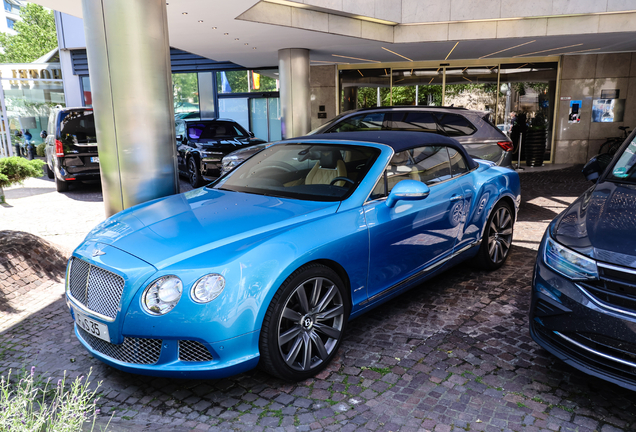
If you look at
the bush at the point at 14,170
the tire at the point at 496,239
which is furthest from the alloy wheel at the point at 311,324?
the bush at the point at 14,170

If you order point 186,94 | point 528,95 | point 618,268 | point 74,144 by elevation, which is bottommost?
point 618,268

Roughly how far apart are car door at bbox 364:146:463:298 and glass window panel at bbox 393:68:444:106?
13935 mm

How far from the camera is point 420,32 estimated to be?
12430mm

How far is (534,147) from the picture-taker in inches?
632

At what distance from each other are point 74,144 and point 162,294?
9.42 metres

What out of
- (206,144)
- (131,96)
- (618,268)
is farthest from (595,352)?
(206,144)

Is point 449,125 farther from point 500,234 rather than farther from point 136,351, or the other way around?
point 136,351

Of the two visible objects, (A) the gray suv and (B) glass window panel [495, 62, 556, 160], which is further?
(B) glass window panel [495, 62, 556, 160]

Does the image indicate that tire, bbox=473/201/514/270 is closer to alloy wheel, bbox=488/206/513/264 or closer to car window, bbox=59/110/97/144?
alloy wheel, bbox=488/206/513/264

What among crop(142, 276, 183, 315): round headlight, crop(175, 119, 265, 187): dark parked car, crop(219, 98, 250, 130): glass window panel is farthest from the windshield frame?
crop(219, 98, 250, 130): glass window panel

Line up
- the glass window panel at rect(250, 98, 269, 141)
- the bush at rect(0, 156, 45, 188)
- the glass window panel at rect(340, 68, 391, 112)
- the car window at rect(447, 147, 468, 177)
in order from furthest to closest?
the glass window panel at rect(250, 98, 269, 141), the glass window panel at rect(340, 68, 391, 112), the bush at rect(0, 156, 45, 188), the car window at rect(447, 147, 468, 177)

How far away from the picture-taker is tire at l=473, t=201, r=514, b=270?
5.16 metres

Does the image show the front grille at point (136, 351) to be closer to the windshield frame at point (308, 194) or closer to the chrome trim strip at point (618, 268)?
the windshield frame at point (308, 194)

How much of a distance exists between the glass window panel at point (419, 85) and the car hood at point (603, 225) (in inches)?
583
